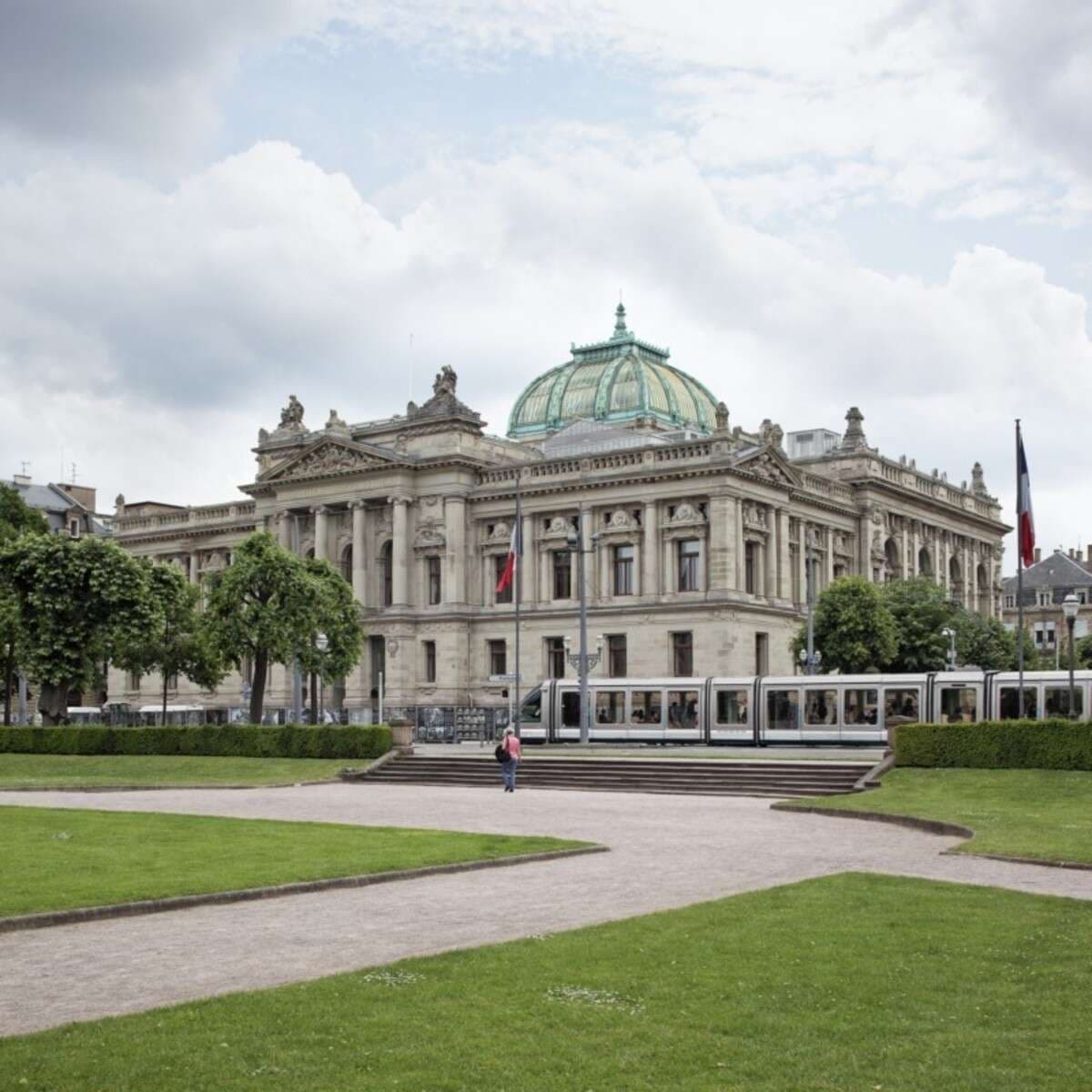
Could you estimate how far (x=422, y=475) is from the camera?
105375 millimetres

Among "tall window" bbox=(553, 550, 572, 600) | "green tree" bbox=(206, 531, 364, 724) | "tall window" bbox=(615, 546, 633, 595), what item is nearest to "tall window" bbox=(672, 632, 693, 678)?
"tall window" bbox=(615, 546, 633, 595)

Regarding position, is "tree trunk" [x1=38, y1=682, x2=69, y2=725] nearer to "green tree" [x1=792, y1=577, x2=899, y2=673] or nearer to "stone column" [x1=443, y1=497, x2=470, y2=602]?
"stone column" [x1=443, y1=497, x2=470, y2=602]

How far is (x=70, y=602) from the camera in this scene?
241ft

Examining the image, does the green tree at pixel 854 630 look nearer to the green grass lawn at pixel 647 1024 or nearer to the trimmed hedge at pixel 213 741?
the trimmed hedge at pixel 213 741

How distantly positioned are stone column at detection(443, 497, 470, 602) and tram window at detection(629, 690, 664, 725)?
3251 centimetres

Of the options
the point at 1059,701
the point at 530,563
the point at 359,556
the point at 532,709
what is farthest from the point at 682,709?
the point at 359,556

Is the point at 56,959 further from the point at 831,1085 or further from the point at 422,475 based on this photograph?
the point at 422,475

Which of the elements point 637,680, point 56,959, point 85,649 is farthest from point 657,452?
point 56,959

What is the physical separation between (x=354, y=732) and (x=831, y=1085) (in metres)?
52.0

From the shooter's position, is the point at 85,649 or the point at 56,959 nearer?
the point at 56,959

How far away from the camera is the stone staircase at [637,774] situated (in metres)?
48.9

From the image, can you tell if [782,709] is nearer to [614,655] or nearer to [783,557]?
[614,655]

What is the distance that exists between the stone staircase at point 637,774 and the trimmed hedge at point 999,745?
6.34ft

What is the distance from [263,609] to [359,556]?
1234 inches
